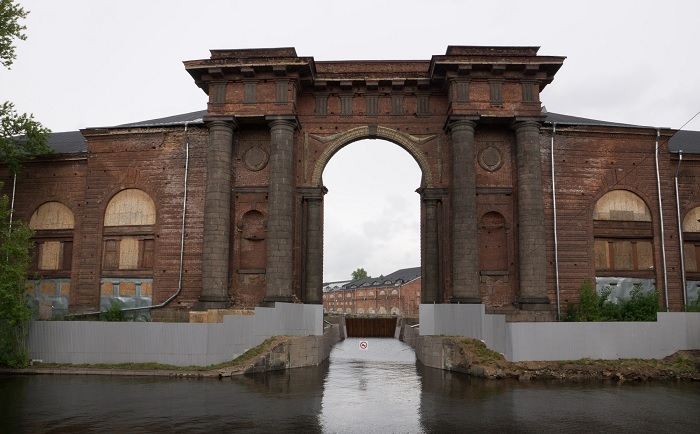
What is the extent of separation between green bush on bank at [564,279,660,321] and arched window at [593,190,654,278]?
1614mm

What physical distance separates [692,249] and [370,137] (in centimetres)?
1690

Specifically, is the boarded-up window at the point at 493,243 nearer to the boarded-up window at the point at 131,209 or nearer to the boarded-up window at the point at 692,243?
the boarded-up window at the point at 692,243

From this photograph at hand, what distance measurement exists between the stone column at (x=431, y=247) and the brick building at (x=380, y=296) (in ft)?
190

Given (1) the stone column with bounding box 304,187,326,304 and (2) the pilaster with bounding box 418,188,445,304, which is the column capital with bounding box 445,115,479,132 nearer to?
(2) the pilaster with bounding box 418,188,445,304

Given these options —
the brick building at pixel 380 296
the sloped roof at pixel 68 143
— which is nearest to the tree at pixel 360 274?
the brick building at pixel 380 296

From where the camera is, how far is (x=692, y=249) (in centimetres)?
3034

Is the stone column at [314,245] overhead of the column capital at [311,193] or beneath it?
Answer: beneath

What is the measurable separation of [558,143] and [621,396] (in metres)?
14.8

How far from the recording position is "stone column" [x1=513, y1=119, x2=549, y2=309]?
26.7 metres

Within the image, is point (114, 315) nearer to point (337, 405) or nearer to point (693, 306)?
point (337, 405)

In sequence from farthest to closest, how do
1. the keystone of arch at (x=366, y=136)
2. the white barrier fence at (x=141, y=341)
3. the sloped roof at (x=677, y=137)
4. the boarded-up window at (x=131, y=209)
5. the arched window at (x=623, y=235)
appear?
the sloped roof at (x=677, y=137), the boarded-up window at (x=131, y=209), the keystone of arch at (x=366, y=136), the arched window at (x=623, y=235), the white barrier fence at (x=141, y=341)

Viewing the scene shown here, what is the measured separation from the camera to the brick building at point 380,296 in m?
89.7

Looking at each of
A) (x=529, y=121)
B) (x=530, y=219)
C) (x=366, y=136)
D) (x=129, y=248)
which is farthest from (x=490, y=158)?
(x=129, y=248)

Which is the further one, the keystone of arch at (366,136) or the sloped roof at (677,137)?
the sloped roof at (677,137)
